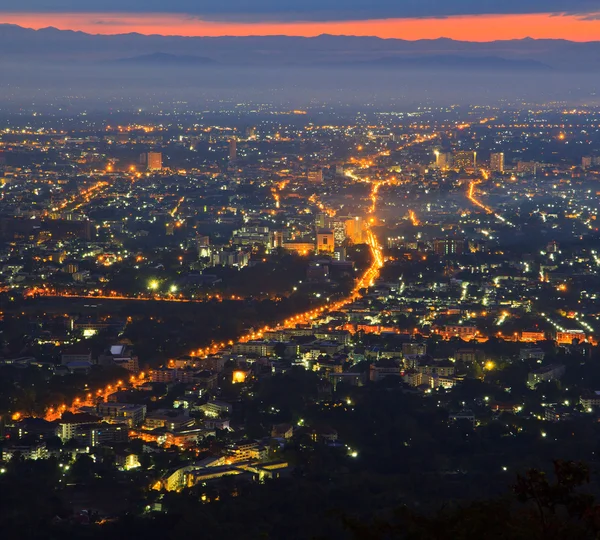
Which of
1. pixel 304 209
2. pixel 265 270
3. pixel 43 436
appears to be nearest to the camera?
pixel 43 436

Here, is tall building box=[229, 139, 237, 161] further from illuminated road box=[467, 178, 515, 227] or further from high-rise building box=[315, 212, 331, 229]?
high-rise building box=[315, 212, 331, 229]

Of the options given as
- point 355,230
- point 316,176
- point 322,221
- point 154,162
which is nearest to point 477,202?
point 322,221

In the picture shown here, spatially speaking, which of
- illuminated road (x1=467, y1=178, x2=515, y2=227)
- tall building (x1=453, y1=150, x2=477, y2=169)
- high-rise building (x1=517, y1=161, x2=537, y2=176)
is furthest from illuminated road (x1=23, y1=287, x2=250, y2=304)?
tall building (x1=453, y1=150, x2=477, y2=169)

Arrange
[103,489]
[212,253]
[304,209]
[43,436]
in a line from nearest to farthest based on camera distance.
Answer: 1. [103,489]
2. [43,436]
3. [212,253]
4. [304,209]

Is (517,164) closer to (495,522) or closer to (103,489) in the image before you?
(103,489)

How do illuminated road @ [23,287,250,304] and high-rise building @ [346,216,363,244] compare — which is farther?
high-rise building @ [346,216,363,244]

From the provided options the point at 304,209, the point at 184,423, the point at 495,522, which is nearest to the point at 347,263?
the point at 304,209

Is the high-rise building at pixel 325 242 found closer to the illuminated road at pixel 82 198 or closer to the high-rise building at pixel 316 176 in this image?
the illuminated road at pixel 82 198
